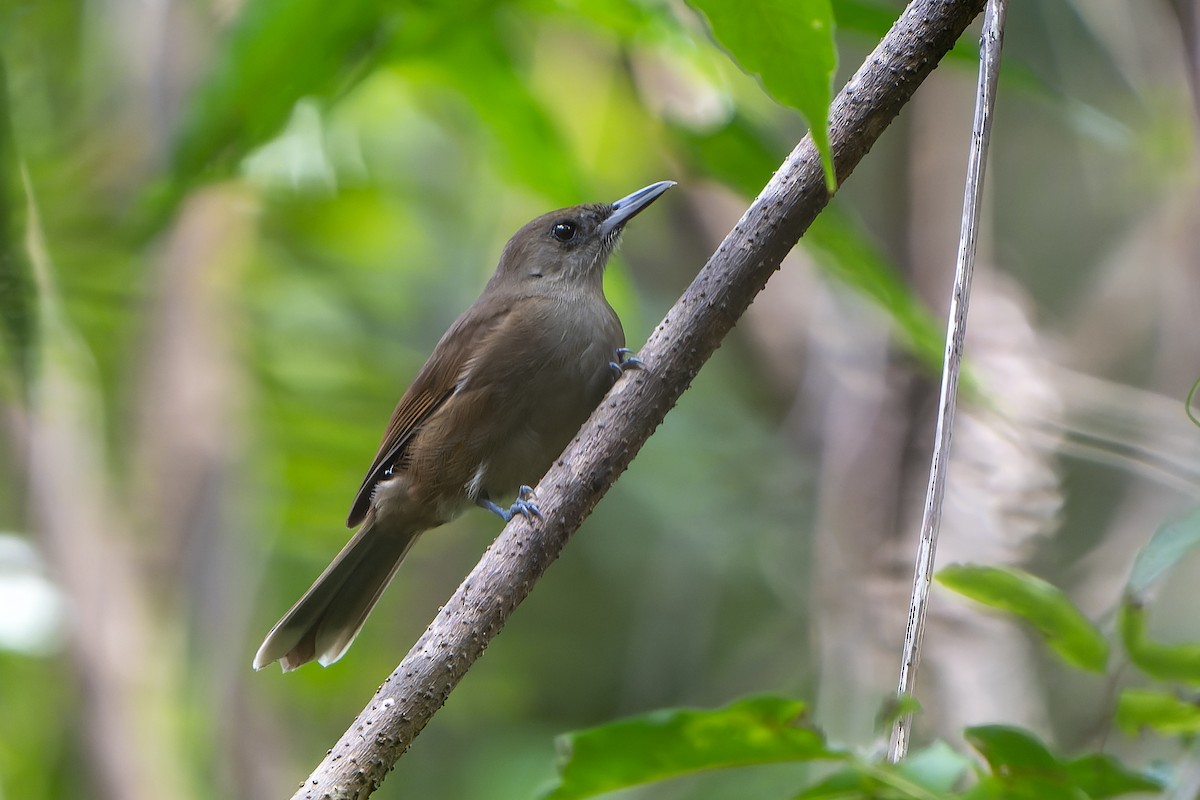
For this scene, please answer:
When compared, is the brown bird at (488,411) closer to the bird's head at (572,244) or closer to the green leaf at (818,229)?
the bird's head at (572,244)

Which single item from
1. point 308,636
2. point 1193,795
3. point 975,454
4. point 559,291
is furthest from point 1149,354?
point 1193,795

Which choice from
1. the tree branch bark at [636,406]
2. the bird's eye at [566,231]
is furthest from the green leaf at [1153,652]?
the bird's eye at [566,231]

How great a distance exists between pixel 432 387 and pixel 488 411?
38 centimetres

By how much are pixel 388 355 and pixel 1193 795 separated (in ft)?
17.1

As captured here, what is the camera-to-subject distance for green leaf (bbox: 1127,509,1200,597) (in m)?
1.57

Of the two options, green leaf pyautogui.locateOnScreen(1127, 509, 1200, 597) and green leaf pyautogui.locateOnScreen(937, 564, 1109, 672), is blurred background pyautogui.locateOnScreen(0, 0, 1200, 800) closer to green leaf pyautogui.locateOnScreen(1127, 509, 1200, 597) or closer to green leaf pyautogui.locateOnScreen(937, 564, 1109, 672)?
green leaf pyautogui.locateOnScreen(937, 564, 1109, 672)

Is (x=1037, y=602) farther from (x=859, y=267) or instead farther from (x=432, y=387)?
(x=432, y=387)

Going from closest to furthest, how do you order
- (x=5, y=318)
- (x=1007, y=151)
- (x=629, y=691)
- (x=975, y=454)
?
(x=5, y=318)
(x=975, y=454)
(x=629, y=691)
(x=1007, y=151)

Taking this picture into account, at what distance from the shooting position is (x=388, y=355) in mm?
6387

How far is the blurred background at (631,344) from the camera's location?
4301mm

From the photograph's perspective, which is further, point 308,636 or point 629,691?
point 629,691

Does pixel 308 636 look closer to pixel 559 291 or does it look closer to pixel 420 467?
pixel 420 467

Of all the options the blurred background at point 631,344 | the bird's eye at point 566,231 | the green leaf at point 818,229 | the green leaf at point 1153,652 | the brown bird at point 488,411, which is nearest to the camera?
the green leaf at point 1153,652

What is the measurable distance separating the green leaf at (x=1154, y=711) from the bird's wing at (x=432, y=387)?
2.53m
